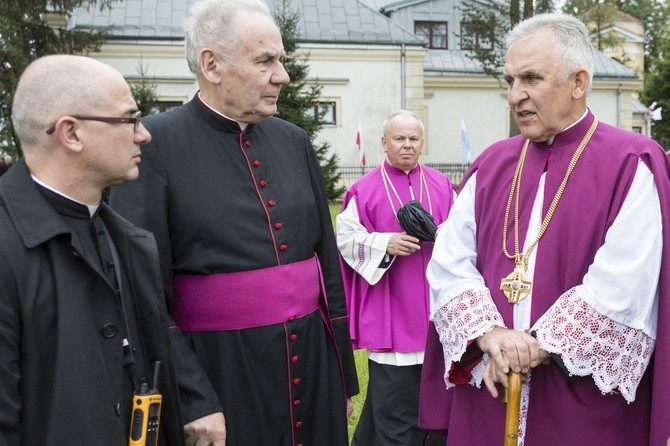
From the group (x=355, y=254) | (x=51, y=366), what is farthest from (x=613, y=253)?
(x=355, y=254)

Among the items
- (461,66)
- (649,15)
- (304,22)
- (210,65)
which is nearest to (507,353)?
(210,65)

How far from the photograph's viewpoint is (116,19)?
83.1 ft

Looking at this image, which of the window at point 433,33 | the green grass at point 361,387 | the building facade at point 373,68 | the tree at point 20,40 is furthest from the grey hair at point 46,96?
the window at point 433,33

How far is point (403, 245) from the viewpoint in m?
4.92

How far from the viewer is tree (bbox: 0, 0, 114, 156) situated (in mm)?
16516

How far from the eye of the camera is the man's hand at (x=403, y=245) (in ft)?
16.1

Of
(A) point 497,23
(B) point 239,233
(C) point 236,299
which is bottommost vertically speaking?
(C) point 236,299

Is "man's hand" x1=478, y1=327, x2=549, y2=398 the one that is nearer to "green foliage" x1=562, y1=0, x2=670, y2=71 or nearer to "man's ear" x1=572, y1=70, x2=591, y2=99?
"man's ear" x1=572, y1=70, x2=591, y2=99

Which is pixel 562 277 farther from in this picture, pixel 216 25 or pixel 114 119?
pixel 114 119

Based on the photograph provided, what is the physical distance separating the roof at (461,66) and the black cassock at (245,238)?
1038 inches

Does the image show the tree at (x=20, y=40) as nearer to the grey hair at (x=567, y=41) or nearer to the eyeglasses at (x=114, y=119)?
the grey hair at (x=567, y=41)

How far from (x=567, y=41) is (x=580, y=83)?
0.17 m

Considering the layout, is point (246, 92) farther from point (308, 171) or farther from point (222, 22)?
point (308, 171)

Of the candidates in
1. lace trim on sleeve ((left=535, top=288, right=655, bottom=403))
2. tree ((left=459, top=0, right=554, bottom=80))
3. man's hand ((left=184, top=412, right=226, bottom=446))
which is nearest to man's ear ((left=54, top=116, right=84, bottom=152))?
man's hand ((left=184, top=412, right=226, bottom=446))
